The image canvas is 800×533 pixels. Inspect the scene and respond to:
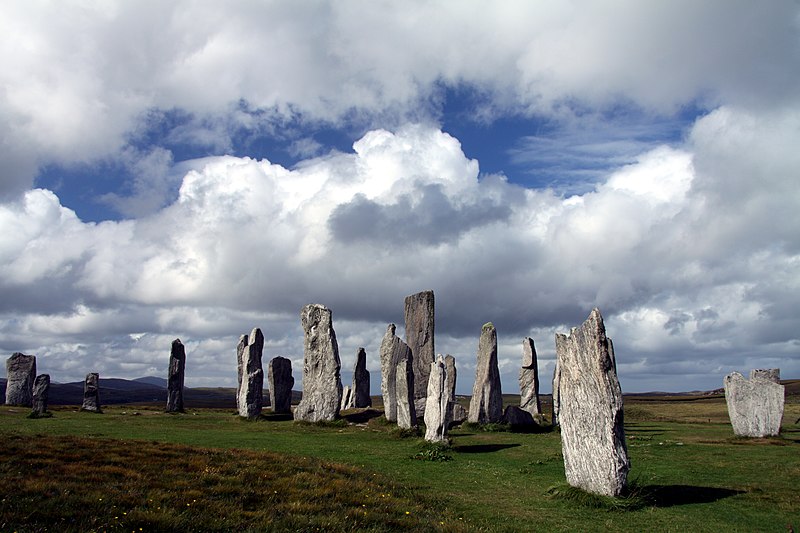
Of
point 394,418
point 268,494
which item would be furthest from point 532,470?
point 394,418

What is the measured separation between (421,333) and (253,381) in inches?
414

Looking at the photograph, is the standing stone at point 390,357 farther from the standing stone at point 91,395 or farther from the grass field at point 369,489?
the standing stone at point 91,395

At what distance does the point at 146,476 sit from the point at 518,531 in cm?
756

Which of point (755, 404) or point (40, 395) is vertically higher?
point (40, 395)

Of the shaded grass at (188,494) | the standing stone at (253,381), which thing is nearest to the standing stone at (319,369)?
the standing stone at (253,381)

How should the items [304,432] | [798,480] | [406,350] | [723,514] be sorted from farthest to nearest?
[406,350] < [304,432] < [798,480] < [723,514]

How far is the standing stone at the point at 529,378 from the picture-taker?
116 ft

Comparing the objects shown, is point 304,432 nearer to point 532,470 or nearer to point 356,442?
point 356,442

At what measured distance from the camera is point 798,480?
1606 cm

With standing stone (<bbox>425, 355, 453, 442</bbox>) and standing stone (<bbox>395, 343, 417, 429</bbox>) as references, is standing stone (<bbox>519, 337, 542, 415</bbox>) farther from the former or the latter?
standing stone (<bbox>425, 355, 453, 442</bbox>)

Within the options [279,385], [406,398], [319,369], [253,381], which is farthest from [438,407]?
[279,385]

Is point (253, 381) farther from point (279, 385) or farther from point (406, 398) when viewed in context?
point (406, 398)

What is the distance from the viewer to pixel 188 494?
11023mm

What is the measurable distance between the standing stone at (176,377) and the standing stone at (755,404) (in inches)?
1310
